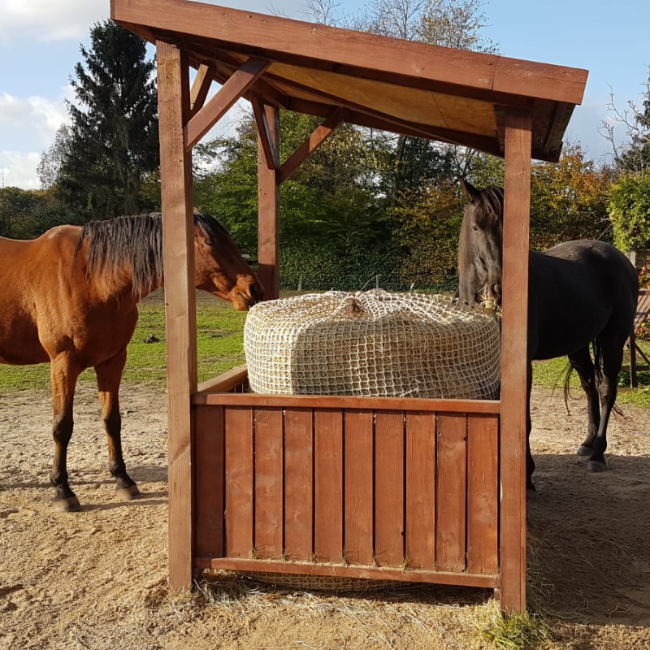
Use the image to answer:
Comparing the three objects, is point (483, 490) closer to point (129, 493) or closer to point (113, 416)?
point (129, 493)

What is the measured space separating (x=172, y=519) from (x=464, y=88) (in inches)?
91.7

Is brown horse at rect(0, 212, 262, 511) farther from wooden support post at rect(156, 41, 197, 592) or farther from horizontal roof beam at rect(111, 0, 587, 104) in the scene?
horizontal roof beam at rect(111, 0, 587, 104)

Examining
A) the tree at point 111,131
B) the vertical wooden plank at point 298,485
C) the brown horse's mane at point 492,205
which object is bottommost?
the vertical wooden plank at point 298,485

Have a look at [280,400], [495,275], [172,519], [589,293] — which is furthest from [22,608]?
[589,293]

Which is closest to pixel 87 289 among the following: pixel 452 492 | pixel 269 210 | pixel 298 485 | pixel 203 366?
pixel 269 210

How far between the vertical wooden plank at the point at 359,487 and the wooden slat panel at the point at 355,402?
6cm

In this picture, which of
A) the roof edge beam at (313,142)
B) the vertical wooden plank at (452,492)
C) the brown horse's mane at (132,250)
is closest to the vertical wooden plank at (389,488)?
the vertical wooden plank at (452,492)

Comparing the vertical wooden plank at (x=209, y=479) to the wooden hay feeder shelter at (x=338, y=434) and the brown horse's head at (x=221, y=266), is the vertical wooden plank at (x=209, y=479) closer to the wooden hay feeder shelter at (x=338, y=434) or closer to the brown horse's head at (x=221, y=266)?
the wooden hay feeder shelter at (x=338, y=434)

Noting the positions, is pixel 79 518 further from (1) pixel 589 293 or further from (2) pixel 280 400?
(1) pixel 589 293

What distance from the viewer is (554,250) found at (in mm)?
5383

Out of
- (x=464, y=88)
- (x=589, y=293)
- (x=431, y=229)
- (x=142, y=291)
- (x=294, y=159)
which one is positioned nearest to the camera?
(x=464, y=88)

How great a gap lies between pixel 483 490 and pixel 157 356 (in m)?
7.83

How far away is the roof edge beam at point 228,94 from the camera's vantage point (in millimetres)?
2834

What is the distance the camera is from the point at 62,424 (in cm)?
423
